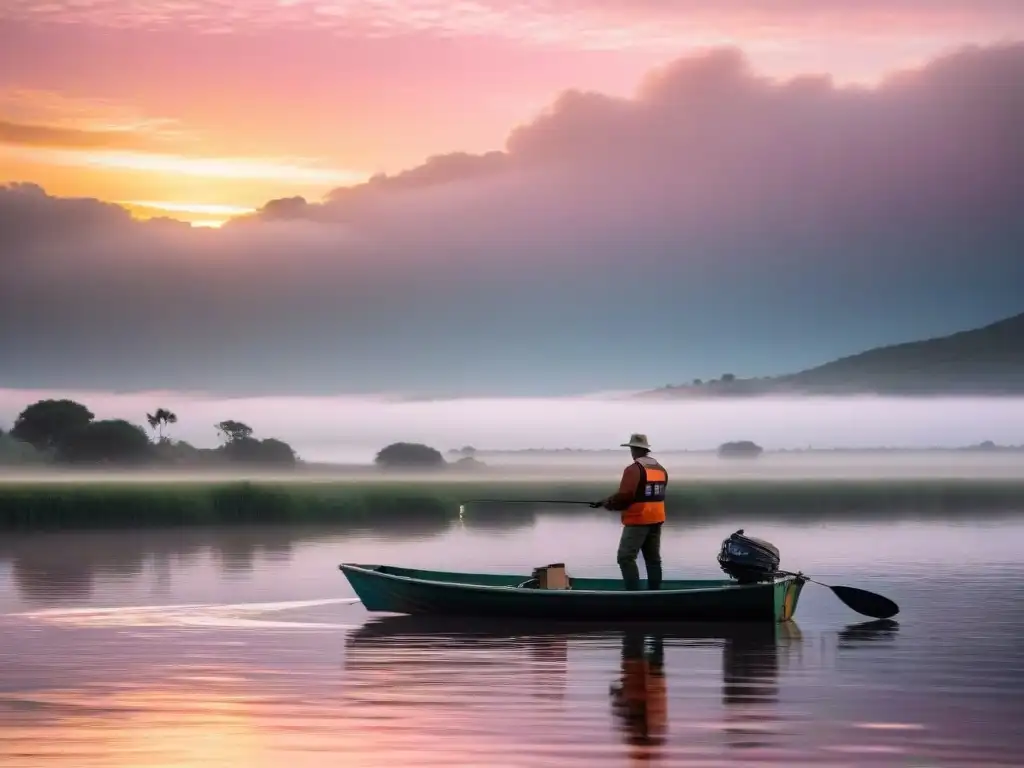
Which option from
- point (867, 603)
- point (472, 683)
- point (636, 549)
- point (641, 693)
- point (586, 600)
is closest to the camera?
point (641, 693)

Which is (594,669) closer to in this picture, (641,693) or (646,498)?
(641,693)

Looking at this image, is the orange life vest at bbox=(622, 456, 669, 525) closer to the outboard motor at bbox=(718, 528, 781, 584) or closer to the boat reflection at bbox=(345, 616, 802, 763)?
the outboard motor at bbox=(718, 528, 781, 584)

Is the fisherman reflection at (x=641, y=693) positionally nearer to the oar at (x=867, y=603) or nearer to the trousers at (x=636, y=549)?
the trousers at (x=636, y=549)

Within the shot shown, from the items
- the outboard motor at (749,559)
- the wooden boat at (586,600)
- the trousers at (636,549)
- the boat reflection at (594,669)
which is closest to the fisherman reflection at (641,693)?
the boat reflection at (594,669)

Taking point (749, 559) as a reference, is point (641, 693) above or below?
below

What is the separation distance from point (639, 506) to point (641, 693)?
6984mm

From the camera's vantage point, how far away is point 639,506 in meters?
24.9

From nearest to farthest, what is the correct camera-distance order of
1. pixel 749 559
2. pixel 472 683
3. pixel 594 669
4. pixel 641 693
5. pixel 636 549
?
1. pixel 641 693
2. pixel 472 683
3. pixel 594 669
4. pixel 749 559
5. pixel 636 549

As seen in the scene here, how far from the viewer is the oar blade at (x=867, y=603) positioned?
2588 cm

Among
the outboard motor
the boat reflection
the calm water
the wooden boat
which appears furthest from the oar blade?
the outboard motor

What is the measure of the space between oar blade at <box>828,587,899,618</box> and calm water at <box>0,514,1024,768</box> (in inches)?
12.8

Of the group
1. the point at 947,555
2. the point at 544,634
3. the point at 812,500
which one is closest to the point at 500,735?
the point at 544,634

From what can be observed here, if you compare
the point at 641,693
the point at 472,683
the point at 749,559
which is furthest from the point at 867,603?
the point at 472,683

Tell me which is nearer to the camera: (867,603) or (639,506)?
(639,506)
